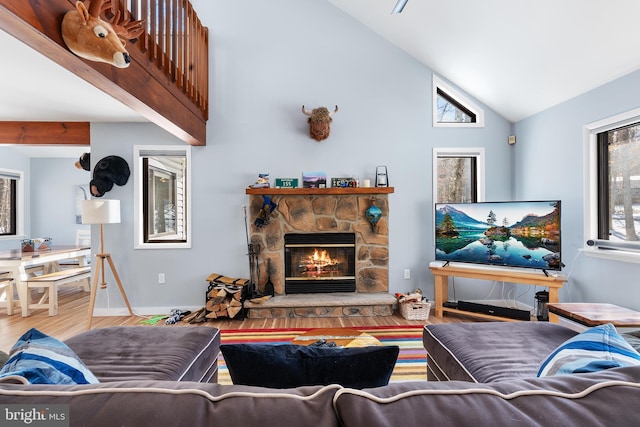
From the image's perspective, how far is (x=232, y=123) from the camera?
4.12 meters

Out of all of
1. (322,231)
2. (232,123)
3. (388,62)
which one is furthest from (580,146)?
(232,123)

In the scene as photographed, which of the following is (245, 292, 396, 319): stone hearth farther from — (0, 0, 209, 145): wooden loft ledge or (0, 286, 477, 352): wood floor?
(0, 0, 209, 145): wooden loft ledge

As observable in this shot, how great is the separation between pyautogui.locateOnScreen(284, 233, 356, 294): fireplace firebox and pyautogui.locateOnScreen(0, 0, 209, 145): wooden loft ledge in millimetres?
1742

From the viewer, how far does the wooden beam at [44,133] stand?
4.08 metres

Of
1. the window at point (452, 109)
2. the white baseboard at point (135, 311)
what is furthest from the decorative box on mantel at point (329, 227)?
the window at point (452, 109)

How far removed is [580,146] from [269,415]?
3924mm

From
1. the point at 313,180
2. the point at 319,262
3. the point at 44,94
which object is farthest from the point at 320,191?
the point at 44,94

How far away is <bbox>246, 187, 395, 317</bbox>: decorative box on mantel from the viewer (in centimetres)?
406

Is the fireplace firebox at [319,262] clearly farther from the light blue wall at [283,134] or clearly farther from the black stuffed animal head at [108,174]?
the black stuffed animal head at [108,174]

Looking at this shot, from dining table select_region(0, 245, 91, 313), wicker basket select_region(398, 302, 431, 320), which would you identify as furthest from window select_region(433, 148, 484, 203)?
dining table select_region(0, 245, 91, 313)

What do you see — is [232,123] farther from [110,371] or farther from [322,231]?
[110,371]

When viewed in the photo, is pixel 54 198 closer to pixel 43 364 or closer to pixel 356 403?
pixel 43 364

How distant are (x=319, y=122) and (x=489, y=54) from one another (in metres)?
1.94

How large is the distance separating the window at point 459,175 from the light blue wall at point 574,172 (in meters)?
0.48
